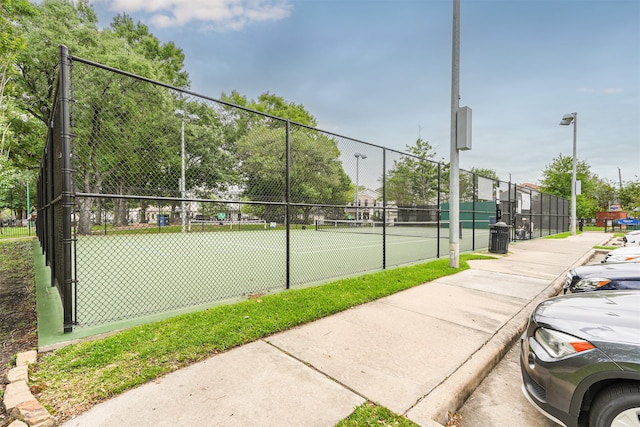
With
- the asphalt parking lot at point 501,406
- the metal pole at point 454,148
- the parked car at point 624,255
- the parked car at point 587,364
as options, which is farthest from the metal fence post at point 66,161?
the parked car at point 624,255

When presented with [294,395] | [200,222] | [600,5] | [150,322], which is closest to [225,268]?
[200,222]

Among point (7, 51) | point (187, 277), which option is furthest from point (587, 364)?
point (7, 51)

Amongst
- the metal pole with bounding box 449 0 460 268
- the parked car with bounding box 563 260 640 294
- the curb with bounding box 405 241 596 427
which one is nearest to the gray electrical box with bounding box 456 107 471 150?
the metal pole with bounding box 449 0 460 268

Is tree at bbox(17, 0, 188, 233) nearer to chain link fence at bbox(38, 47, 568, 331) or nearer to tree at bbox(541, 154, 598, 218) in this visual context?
chain link fence at bbox(38, 47, 568, 331)

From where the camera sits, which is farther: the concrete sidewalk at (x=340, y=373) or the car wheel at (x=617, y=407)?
the concrete sidewalk at (x=340, y=373)

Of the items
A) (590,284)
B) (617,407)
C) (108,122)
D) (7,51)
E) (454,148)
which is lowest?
(617,407)

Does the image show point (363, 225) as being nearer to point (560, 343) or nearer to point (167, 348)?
point (167, 348)

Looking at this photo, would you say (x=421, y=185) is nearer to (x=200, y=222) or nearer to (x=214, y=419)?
(x=200, y=222)

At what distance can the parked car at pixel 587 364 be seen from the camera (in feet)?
5.24

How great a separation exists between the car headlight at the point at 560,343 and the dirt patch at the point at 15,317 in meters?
3.55

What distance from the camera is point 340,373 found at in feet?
8.41

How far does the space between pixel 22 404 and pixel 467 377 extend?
330 centimetres

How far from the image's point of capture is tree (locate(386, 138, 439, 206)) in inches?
338

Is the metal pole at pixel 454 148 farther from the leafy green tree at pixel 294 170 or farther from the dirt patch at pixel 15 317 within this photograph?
the dirt patch at pixel 15 317
